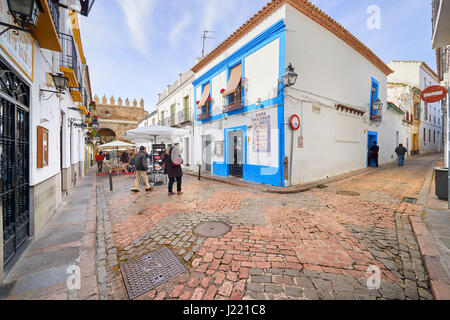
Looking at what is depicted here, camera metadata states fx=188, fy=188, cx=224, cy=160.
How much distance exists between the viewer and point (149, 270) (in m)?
2.46

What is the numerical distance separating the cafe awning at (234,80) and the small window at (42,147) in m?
7.22

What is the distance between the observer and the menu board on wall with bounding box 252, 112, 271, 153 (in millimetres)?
7941

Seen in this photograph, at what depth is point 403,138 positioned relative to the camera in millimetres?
17906

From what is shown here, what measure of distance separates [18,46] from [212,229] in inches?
172

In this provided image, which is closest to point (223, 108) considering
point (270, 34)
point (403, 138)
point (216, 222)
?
point (270, 34)

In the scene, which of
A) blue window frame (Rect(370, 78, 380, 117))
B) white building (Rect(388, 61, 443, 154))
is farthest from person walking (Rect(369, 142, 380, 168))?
white building (Rect(388, 61, 443, 154))

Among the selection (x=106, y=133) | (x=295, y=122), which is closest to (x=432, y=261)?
(x=295, y=122)

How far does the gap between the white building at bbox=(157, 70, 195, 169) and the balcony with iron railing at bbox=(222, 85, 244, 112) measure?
433 cm

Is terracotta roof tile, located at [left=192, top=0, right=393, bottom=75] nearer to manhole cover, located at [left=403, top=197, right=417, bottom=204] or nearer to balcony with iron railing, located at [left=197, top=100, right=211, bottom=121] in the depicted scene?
balcony with iron railing, located at [left=197, top=100, right=211, bottom=121]

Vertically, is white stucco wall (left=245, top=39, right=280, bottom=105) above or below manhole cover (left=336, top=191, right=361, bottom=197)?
above

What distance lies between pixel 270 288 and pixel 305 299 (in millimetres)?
357

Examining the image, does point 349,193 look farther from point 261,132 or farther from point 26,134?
point 26,134

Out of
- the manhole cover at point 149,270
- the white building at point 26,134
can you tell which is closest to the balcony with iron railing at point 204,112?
the white building at point 26,134

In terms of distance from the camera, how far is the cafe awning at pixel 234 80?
9188mm
